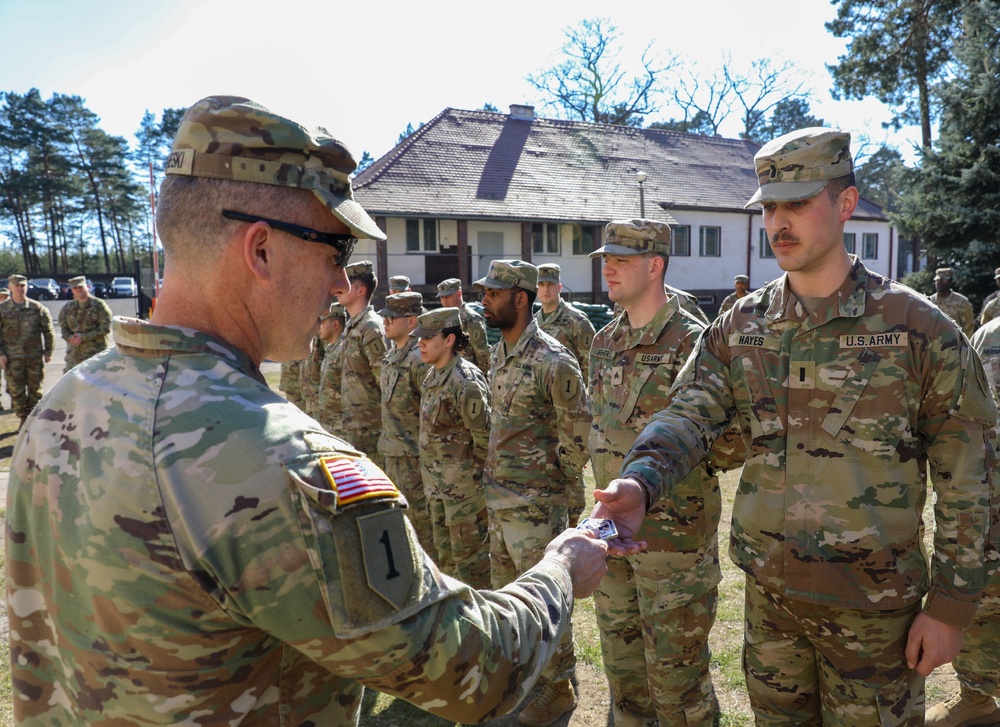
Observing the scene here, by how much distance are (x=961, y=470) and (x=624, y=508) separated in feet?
3.87

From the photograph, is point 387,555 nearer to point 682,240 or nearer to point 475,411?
point 475,411

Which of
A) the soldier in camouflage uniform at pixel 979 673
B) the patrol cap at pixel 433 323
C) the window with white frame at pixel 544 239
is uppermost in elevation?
the window with white frame at pixel 544 239

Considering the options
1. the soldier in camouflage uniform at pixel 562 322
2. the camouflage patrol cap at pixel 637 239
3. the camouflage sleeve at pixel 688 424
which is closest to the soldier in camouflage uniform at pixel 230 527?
the camouflage sleeve at pixel 688 424

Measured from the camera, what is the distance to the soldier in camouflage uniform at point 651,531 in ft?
11.9

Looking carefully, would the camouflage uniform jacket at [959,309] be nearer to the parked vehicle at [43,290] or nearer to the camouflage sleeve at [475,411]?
the camouflage sleeve at [475,411]

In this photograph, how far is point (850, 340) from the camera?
2.66 metres

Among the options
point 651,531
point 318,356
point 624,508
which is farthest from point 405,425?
point 624,508

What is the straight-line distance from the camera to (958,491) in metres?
2.52

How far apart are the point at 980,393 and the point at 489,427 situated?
3314 mm

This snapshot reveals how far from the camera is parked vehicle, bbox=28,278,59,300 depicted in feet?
127

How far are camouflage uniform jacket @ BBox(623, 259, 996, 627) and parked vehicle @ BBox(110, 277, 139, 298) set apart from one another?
43.3 meters

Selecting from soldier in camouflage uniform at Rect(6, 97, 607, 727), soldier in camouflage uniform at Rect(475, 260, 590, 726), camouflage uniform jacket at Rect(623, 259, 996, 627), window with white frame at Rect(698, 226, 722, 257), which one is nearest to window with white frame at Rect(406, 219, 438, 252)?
window with white frame at Rect(698, 226, 722, 257)

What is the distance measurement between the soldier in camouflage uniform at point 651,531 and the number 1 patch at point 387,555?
94.8 inches

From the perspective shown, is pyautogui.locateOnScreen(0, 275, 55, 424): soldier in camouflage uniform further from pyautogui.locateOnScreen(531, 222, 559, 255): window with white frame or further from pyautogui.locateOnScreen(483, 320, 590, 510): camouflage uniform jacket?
pyautogui.locateOnScreen(531, 222, 559, 255): window with white frame
